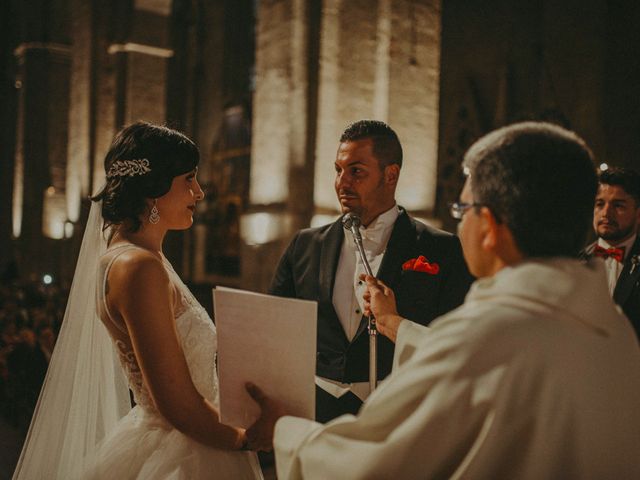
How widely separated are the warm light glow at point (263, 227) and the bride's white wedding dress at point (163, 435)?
4464mm

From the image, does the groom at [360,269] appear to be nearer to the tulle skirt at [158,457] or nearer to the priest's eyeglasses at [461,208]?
the tulle skirt at [158,457]

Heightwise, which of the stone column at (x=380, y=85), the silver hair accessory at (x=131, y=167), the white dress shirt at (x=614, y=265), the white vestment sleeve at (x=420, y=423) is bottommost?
the white vestment sleeve at (x=420, y=423)

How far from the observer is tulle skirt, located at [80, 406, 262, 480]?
1.97 meters

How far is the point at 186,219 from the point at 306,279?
0.72m

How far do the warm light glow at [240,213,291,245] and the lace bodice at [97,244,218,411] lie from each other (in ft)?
14.5

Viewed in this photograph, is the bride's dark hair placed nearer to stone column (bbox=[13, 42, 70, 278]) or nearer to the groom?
the groom

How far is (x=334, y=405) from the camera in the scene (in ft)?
8.24

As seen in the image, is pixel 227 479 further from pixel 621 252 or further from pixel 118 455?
pixel 621 252

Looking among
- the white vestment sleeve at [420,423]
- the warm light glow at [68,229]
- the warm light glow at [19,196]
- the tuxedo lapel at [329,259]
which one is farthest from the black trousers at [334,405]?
the warm light glow at [19,196]

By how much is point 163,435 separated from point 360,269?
1.05 metres

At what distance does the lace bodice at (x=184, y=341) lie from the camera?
6.48ft

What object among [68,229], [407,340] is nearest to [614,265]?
[407,340]

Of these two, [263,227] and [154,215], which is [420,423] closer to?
[154,215]

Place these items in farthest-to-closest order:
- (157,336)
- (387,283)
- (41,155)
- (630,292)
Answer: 1. (41,155)
2. (630,292)
3. (387,283)
4. (157,336)
